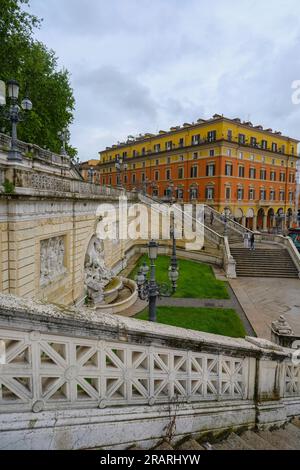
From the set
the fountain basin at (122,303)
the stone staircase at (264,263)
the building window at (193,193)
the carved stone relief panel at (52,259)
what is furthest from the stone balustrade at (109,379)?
the building window at (193,193)

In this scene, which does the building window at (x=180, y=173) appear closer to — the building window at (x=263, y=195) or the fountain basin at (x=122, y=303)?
the building window at (x=263, y=195)

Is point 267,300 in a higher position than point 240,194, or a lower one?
lower

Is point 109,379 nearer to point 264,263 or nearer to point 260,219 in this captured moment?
point 264,263

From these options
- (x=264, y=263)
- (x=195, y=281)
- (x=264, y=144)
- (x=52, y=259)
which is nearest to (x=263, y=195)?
(x=264, y=144)

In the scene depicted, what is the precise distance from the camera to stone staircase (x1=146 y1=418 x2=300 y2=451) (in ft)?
10.8

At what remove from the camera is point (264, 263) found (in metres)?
22.5

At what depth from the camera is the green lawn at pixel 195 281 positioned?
52.3ft

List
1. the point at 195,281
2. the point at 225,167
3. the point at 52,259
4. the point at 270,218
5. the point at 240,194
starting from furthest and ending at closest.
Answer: the point at 270,218 < the point at 240,194 < the point at 225,167 < the point at 195,281 < the point at 52,259

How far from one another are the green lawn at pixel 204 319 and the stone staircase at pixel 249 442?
6.91 metres

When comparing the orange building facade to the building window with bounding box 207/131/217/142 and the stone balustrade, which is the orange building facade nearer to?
the building window with bounding box 207/131/217/142

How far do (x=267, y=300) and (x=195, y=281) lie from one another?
4465mm

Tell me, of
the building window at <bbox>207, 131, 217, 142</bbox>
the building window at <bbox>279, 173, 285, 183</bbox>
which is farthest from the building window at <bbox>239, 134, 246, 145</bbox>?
the building window at <bbox>279, 173, 285, 183</bbox>
